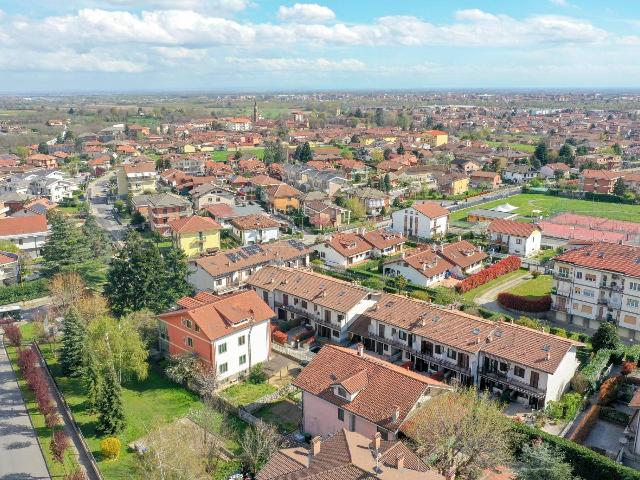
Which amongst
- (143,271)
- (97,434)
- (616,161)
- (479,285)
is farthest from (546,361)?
(616,161)

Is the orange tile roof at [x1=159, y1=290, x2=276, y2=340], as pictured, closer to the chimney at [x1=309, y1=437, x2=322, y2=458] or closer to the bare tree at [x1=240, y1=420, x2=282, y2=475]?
the bare tree at [x1=240, y1=420, x2=282, y2=475]

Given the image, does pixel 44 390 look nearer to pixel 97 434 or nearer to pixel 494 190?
pixel 97 434

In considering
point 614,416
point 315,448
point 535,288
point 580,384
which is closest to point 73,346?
point 315,448

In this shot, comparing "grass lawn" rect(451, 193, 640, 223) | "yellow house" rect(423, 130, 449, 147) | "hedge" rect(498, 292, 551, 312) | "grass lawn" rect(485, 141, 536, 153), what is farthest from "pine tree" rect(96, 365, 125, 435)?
"yellow house" rect(423, 130, 449, 147)

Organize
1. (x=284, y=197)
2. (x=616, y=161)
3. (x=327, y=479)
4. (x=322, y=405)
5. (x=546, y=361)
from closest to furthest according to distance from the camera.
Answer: (x=327, y=479)
(x=322, y=405)
(x=546, y=361)
(x=284, y=197)
(x=616, y=161)

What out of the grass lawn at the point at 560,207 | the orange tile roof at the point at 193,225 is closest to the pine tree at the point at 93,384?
the orange tile roof at the point at 193,225

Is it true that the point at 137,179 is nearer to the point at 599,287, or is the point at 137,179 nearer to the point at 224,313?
the point at 224,313
